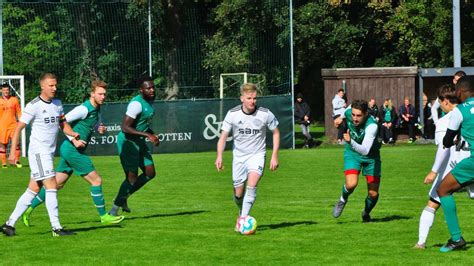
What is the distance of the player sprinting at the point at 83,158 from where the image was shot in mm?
15648

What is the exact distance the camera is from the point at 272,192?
21656mm

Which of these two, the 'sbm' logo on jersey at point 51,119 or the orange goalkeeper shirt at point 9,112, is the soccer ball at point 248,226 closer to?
the 'sbm' logo on jersey at point 51,119

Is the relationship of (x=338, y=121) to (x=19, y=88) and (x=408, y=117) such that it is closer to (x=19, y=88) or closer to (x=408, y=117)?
(x=19, y=88)

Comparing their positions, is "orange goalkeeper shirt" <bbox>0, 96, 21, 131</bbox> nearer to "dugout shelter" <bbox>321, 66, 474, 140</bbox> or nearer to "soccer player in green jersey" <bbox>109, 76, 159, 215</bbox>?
"soccer player in green jersey" <bbox>109, 76, 159, 215</bbox>

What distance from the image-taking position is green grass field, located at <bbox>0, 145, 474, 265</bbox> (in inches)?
492

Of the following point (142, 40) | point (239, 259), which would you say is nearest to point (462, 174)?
point (239, 259)

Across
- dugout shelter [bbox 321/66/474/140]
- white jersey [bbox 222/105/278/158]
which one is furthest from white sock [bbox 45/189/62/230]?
dugout shelter [bbox 321/66/474/140]

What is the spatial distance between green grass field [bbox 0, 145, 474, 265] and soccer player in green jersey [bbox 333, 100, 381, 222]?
0.41 metres

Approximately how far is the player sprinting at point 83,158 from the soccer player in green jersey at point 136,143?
1.90 ft

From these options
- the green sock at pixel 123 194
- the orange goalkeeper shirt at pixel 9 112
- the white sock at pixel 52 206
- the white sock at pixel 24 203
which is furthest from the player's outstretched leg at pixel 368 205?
the orange goalkeeper shirt at pixel 9 112

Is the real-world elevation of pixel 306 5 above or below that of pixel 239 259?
above

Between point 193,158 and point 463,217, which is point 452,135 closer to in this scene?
point 463,217

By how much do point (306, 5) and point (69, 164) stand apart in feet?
122

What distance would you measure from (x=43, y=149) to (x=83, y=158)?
1138 millimetres
